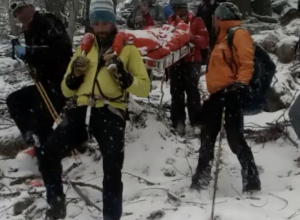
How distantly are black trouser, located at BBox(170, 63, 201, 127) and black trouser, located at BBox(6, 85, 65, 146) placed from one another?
225cm

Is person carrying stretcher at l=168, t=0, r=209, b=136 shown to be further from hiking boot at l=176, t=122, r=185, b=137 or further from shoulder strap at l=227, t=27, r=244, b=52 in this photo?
shoulder strap at l=227, t=27, r=244, b=52

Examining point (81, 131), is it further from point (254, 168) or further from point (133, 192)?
point (254, 168)

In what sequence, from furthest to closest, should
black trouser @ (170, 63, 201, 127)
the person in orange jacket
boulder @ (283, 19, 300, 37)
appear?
1. boulder @ (283, 19, 300, 37)
2. black trouser @ (170, 63, 201, 127)
3. the person in orange jacket

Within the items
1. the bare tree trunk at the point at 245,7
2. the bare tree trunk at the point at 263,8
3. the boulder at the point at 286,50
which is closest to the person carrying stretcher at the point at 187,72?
the boulder at the point at 286,50

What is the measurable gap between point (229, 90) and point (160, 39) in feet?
5.39

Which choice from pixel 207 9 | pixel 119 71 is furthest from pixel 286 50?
pixel 119 71

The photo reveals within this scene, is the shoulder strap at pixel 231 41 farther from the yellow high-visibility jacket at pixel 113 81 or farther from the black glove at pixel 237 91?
the yellow high-visibility jacket at pixel 113 81

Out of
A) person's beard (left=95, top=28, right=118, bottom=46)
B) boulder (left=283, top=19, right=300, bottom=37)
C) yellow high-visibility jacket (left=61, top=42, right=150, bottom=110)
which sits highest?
person's beard (left=95, top=28, right=118, bottom=46)

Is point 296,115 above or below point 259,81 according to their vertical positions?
below

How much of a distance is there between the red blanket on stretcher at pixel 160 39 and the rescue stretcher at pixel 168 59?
54mm

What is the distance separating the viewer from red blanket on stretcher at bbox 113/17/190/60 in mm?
6156

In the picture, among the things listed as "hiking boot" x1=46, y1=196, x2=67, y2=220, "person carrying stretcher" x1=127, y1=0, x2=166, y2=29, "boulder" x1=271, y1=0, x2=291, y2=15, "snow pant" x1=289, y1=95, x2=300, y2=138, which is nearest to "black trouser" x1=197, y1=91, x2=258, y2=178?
"snow pant" x1=289, y1=95, x2=300, y2=138

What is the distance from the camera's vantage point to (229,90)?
5270mm

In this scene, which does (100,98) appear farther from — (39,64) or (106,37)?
(39,64)
